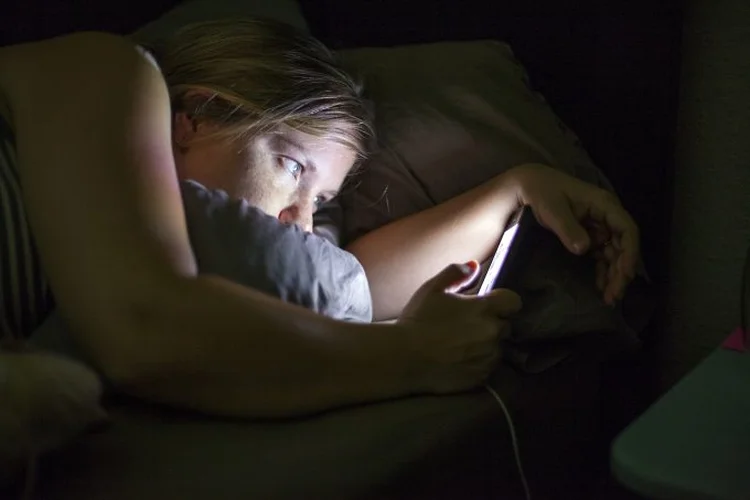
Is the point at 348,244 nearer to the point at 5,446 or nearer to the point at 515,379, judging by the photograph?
the point at 515,379

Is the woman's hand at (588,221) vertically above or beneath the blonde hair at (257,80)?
beneath

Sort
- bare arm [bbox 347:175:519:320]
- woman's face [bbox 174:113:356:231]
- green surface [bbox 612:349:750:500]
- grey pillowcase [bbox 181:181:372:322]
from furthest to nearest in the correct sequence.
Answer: bare arm [bbox 347:175:519:320], woman's face [bbox 174:113:356:231], grey pillowcase [bbox 181:181:372:322], green surface [bbox 612:349:750:500]

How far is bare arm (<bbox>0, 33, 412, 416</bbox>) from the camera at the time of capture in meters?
0.66

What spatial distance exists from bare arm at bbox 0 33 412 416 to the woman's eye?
167mm

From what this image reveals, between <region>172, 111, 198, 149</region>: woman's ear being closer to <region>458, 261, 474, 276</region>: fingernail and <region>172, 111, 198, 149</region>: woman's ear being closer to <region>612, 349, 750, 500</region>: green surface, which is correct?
<region>458, 261, 474, 276</region>: fingernail

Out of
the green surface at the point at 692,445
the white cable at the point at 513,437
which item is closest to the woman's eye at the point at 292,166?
the white cable at the point at 513,437

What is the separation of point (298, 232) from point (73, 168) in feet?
0.71

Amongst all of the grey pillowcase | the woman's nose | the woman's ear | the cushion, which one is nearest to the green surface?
the grey pillowcase

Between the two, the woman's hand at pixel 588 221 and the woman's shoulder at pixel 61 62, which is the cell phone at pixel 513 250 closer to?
the woman's hand at pixel 588 221

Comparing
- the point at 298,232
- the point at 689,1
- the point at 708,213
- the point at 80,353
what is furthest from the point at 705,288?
the point at 80,353

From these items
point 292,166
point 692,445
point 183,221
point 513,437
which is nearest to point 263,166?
point 292,166

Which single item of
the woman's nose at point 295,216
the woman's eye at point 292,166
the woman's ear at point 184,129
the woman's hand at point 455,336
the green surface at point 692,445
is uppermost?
the woman's ear at point 184,129

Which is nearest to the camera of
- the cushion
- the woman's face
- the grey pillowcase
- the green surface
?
the green surface

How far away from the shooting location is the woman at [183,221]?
67cm
